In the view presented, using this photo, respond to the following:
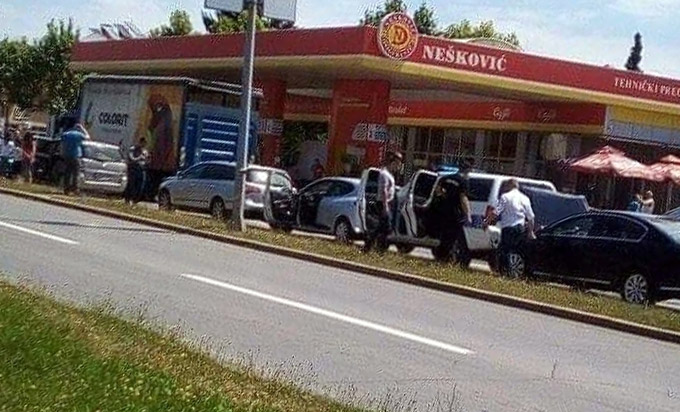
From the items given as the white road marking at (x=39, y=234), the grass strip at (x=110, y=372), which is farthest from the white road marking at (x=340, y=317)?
the white road marking at (x=39, y=234)

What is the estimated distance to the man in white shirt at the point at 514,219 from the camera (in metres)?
20.7

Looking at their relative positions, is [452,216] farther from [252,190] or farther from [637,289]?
[252,190]

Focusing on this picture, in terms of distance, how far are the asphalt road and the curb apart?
0.82 ft

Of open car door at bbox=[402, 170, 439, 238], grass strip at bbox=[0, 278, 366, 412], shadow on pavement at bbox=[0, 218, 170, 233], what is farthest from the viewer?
shadow on pavement at bbox=[0, 218, 170, 233]

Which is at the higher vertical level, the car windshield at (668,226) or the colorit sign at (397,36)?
the colorit sign at (397,36)

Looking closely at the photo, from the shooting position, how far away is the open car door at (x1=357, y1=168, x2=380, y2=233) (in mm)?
23689

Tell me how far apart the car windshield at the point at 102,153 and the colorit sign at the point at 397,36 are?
27.0 ft

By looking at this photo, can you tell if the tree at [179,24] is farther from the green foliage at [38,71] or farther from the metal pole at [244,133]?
the metal pole at [244,133]

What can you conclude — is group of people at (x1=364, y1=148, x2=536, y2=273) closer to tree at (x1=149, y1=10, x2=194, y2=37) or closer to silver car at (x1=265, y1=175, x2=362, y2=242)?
silver car at (x1=265, y1=175, x2=362, y2=242)

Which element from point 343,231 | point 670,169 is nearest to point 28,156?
point 343,231

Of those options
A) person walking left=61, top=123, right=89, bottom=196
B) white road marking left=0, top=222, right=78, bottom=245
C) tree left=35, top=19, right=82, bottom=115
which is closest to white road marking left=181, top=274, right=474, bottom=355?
white road marking left=0, top=222, right=78, bottom=245

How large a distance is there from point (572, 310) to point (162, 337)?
7.33 metres

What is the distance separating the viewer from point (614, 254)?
1939 centimetres

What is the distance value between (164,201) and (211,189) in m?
2.59
